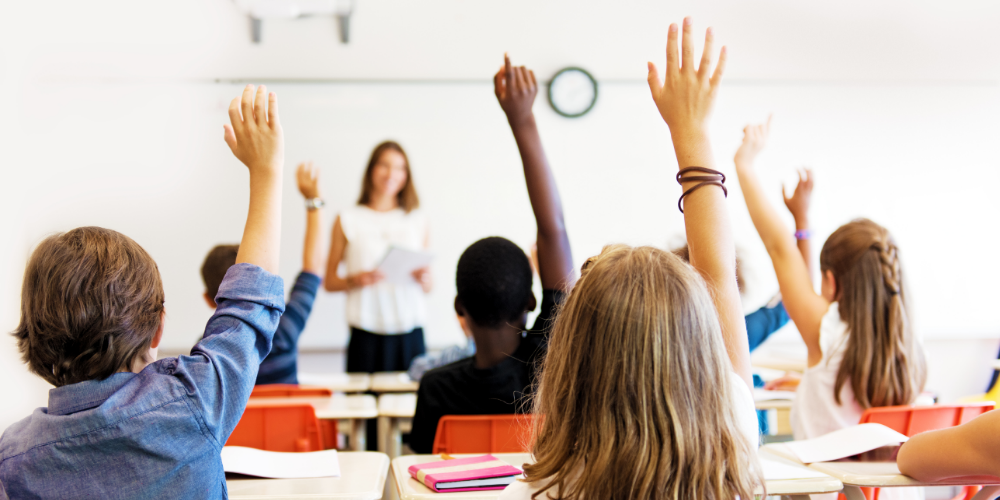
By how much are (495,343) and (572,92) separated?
2841 mm

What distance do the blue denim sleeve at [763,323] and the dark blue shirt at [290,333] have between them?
1562 millimetres

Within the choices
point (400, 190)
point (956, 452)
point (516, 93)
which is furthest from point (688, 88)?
point (400, 190)

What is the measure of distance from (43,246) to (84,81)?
144 inches

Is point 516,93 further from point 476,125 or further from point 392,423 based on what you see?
point 476,125

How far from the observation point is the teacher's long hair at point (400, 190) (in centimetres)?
360

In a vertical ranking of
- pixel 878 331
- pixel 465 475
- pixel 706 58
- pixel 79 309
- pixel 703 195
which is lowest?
pixel 465 475

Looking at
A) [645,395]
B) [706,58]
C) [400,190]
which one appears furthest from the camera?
[400,190]

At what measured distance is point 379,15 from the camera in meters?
4.14

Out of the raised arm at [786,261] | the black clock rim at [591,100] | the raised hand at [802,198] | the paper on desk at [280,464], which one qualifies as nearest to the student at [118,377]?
the paper on desk at [280,464]

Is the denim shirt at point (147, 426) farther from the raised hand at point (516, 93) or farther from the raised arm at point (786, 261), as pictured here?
the raised arm at point (786, 261)

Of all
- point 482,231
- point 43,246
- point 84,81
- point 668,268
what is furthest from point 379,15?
point 668,268

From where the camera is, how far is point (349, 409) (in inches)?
79.2

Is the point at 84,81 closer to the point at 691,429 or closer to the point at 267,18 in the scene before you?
the point at 267,18

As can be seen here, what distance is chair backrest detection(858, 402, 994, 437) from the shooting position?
172cm
